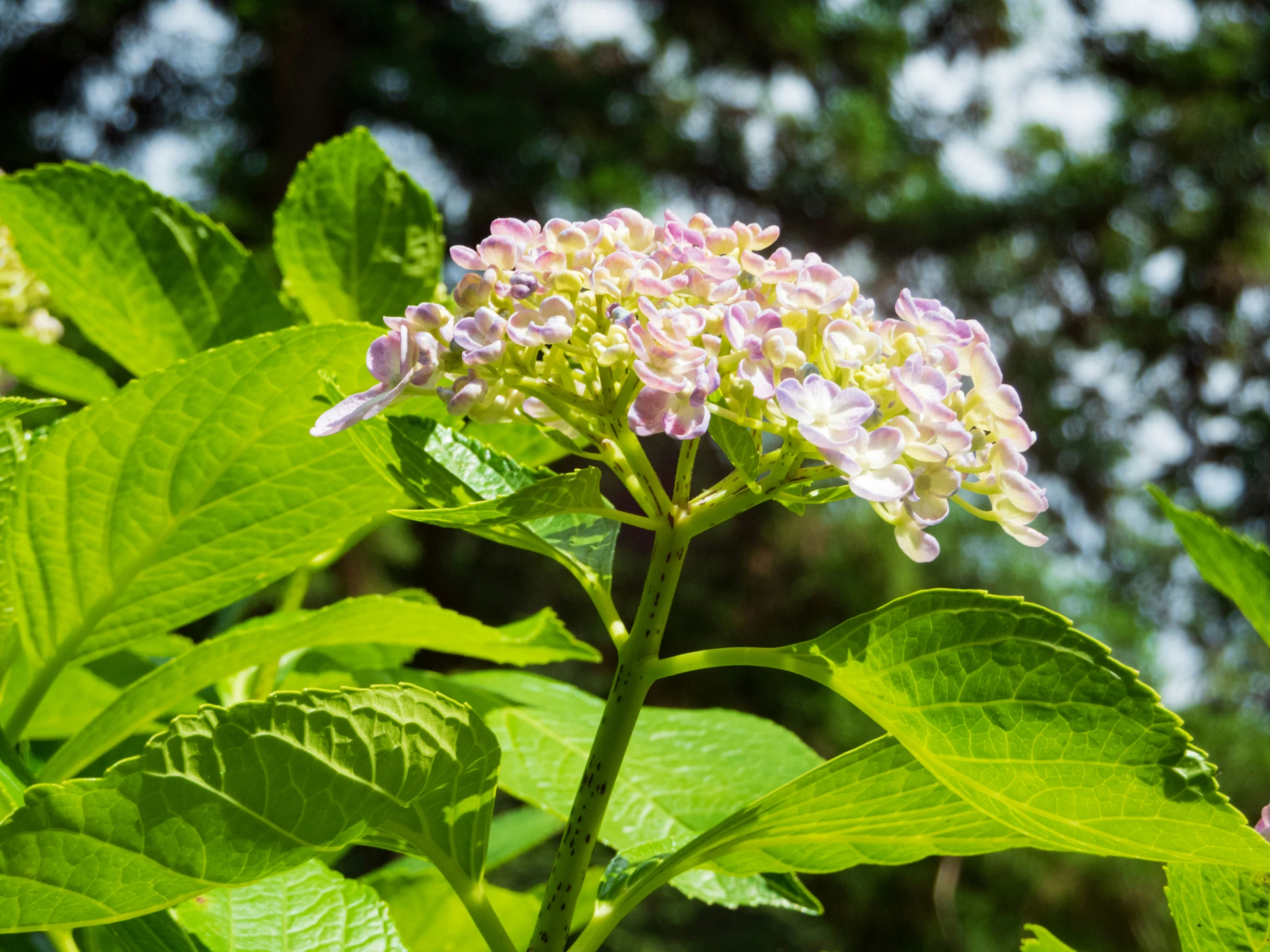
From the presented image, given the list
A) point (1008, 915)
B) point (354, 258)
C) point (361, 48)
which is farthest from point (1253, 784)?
point (361, 48)

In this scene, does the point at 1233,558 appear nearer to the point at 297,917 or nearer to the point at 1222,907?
the point at 1222,907

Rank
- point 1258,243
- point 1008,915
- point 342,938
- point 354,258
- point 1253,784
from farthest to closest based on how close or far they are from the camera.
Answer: point 1258,243 < point 1008,915 < point 1253,784 < point 354,258 < point 342,938

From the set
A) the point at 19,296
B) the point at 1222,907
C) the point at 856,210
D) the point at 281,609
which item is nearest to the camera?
the point at 1222,907

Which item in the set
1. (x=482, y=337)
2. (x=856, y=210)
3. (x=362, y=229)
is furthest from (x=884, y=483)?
(x=856, y=210)

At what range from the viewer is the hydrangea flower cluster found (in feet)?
1.03

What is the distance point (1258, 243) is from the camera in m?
4.62

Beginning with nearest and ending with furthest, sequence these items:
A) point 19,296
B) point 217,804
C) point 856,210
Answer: point 217,804 < point 19,296 < point 856,210

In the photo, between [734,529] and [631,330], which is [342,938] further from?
[734,529]

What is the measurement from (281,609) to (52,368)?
218 millimetres

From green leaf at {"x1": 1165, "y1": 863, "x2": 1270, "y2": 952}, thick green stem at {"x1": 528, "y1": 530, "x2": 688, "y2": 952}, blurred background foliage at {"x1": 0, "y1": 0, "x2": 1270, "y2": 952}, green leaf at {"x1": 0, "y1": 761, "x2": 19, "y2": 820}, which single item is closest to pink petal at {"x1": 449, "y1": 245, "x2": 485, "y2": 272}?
thick green stem at {"x1": 528, "y1": 530, "x2": 688, "y2": 952}

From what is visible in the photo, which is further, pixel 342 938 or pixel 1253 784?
pixel 1253 784

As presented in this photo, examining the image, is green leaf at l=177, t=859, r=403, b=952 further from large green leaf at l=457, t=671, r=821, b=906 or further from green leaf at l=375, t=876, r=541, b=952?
green leaf at l=375, t=876, r=541, b=952

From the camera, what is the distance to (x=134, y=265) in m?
0.58

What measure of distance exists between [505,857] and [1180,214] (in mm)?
4940
